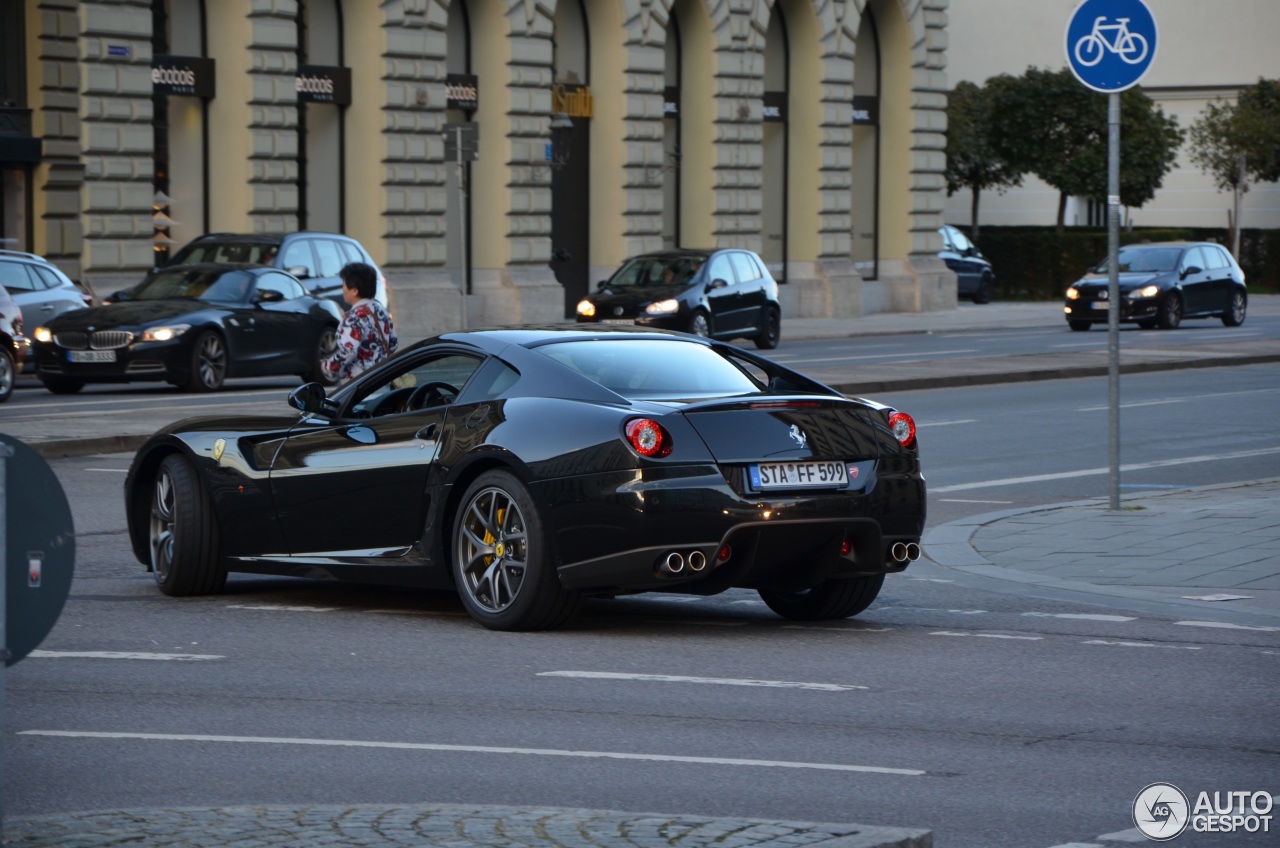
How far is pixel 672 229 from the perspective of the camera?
4569 centimetres

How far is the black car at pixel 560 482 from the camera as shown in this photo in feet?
29.2

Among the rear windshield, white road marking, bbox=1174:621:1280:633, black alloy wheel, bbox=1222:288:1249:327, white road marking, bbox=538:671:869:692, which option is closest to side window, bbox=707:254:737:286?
black alloy wheel, bbox=1222:288:1249:327

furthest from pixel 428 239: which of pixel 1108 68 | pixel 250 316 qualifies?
pixel 1108 68

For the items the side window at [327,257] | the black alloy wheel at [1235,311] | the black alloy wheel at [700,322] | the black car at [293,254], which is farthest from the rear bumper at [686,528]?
the black alloy wheel at [1235,311]

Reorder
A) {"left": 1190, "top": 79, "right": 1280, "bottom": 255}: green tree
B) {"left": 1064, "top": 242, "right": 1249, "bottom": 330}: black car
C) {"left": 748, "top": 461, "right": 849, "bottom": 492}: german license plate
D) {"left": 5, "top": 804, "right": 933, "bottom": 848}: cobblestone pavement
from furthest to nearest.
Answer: {"left": 1190, "top": 79, "right": 1280, "bottom": 255}: green tree → {"left": 1064, "top": 242, "right": 1249, "bottom": 330}: black car → {"left": 748, "top": 461, "right": 849, "bottom": 492}: german license plate → {"left": 5, "top": 804, "right": 933, "bottom": 848}: cobblestone pavement

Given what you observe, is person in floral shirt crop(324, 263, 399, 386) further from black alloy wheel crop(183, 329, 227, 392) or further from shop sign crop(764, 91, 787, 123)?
shop sign crop(764, 91, 787, 123)

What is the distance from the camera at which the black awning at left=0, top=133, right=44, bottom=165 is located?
31.0 m

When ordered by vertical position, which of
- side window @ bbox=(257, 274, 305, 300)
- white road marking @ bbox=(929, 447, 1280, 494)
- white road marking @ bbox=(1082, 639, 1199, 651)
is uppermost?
side window @ bbox=(257, 274, 305, 300)

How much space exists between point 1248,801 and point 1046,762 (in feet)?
2.35

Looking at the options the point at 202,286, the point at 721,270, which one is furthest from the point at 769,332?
the point at 202,286

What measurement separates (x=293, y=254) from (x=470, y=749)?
21.8 metres

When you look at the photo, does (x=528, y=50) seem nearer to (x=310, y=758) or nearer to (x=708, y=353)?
(x=708, y=353)

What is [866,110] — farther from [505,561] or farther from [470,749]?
[470,749]

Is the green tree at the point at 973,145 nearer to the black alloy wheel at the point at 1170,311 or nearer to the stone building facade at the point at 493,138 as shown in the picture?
the stone building facade at the point at 493,138
